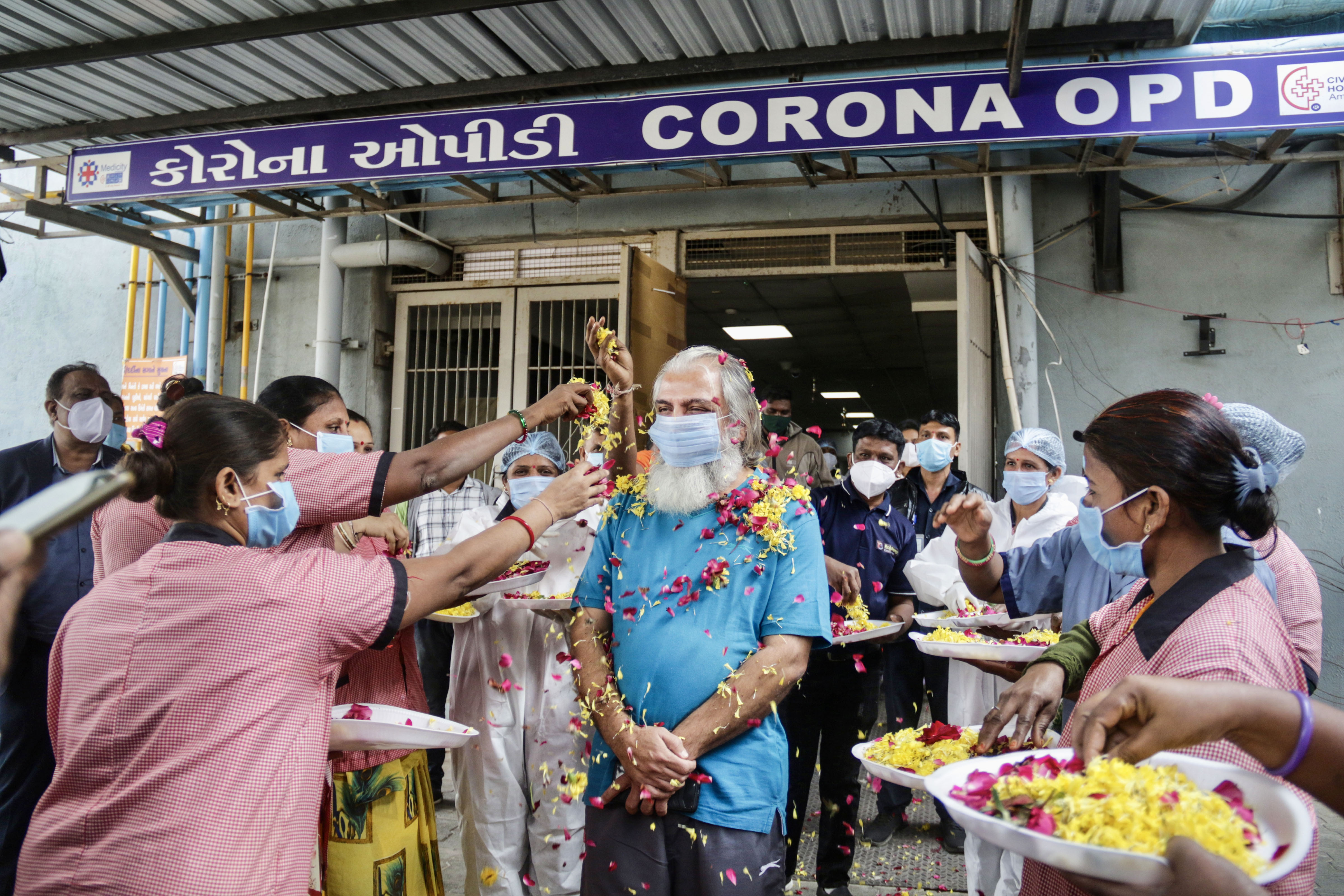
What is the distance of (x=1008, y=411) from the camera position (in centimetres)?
659

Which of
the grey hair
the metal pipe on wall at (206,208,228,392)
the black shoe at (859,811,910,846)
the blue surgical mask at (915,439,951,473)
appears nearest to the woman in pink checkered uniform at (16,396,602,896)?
the grey hair

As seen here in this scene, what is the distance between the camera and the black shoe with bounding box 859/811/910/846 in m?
4.59

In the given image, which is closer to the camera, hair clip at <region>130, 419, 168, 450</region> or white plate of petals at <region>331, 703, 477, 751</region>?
hair clip at <region>130, 419, 168, 450</region>

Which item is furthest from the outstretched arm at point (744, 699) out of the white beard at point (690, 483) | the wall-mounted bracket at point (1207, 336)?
the wall-mounted bracket at point (1207, 336)

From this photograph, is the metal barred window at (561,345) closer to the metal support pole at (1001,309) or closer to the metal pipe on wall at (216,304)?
the metal pipe on wall at (216,304)

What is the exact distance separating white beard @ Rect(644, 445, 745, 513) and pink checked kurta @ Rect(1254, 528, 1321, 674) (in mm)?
1489

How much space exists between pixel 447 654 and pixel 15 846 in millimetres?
2432

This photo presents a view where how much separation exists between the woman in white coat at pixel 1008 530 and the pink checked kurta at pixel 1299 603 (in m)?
1.14

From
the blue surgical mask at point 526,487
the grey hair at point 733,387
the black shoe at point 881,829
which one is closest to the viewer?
the grey hair at point 733,387

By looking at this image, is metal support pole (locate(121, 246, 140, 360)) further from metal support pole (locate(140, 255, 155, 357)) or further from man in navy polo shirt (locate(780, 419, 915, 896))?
man in navy polo shirt (locate(780, 419, 915, 896))

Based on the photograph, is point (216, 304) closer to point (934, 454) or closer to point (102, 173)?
point (102, 173)

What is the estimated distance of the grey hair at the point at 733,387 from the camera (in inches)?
105

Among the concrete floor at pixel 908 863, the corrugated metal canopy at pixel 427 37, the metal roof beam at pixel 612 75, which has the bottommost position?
the concrete floor at pixel 908 863

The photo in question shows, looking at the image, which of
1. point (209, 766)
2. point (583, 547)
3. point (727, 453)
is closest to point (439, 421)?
point (583, 547)
